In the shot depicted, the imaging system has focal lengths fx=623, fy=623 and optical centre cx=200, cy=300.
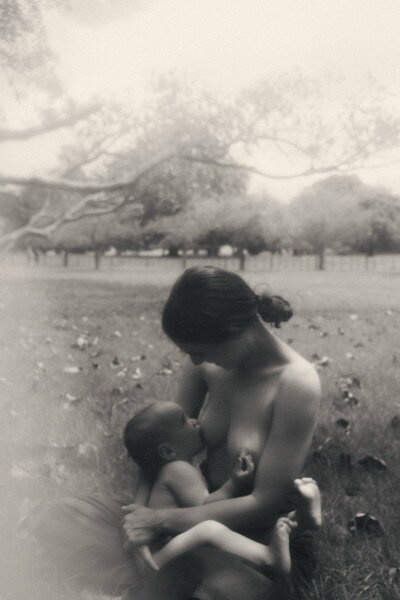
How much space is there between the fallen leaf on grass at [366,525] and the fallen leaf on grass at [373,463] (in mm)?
277

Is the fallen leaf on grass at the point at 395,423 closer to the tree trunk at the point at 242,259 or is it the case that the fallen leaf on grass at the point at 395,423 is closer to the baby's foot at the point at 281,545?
the tree trunk at the point at 242,259

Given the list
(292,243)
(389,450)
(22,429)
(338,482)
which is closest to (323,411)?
(389,450)

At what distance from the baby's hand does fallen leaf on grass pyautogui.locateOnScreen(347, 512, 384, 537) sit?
0.43 meters

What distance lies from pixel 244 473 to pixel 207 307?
0.33m

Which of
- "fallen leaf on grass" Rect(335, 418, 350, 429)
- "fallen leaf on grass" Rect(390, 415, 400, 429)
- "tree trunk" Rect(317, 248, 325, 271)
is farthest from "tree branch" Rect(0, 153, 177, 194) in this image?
"fallen leaf on grass" Rect(390, 415, 400, 429)

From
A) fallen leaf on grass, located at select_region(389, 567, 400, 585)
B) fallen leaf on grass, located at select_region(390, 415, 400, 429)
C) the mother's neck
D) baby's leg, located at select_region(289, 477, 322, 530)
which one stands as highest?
the mother's neck

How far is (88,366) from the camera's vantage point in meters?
2.45

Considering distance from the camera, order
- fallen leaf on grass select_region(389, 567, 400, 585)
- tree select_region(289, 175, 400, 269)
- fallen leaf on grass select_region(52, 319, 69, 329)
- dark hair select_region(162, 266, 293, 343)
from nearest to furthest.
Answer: dark hair select_region(162, 266, 293, 343) → fallen leaf on grass select_region(389, 567, 400, 585) → tree select_region(289, 175, 400, 269) → fallen leaf on grass select_region(52, 319, 69, 329)

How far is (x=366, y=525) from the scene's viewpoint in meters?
1.46

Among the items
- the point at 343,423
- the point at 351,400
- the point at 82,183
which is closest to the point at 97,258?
the point at 82,183

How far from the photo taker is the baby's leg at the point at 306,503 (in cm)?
111

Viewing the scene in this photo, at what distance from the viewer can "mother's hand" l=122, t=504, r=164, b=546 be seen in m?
1.19

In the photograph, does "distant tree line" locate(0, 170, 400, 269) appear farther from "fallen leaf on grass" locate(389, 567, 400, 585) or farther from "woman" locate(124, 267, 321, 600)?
"fallen leaf on grass" locate(389, 567, 400, 585)

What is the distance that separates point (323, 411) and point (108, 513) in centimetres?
101
